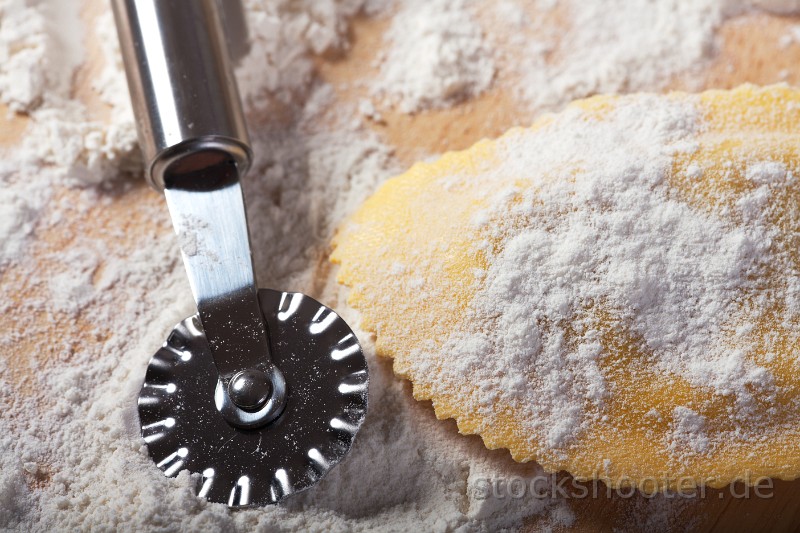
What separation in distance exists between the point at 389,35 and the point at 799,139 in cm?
65

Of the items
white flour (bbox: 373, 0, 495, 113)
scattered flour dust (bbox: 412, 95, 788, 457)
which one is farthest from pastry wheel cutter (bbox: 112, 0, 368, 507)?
white flour (bbox: 373, 0, 495, 113)

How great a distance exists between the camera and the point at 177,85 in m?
0.96

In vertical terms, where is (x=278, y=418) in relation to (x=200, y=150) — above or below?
below

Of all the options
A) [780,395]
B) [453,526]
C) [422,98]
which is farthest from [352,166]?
[780,395]

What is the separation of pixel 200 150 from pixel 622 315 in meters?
0.57

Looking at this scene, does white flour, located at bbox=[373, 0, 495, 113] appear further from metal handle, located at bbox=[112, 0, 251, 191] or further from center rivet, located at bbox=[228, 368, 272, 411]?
center rivet, located at bbox=[228, 368, 272, 411]

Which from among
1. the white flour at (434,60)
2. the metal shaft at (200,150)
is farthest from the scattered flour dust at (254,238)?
the metal shaft at (200,150)

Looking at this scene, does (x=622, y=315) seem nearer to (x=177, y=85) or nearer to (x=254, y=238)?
(x=254, y=238)

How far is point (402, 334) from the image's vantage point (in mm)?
930

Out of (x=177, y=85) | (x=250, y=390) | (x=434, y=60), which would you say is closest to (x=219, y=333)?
(x=250, y=390)

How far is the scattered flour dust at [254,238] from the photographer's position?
2.90 feet

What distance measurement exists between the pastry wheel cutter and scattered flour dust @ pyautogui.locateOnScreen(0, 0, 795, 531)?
0.15 ft

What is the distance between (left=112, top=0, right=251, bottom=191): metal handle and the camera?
0.95m

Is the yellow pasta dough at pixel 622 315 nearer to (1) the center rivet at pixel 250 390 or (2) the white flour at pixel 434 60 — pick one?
(1) the center rivet at pixel 250 390
